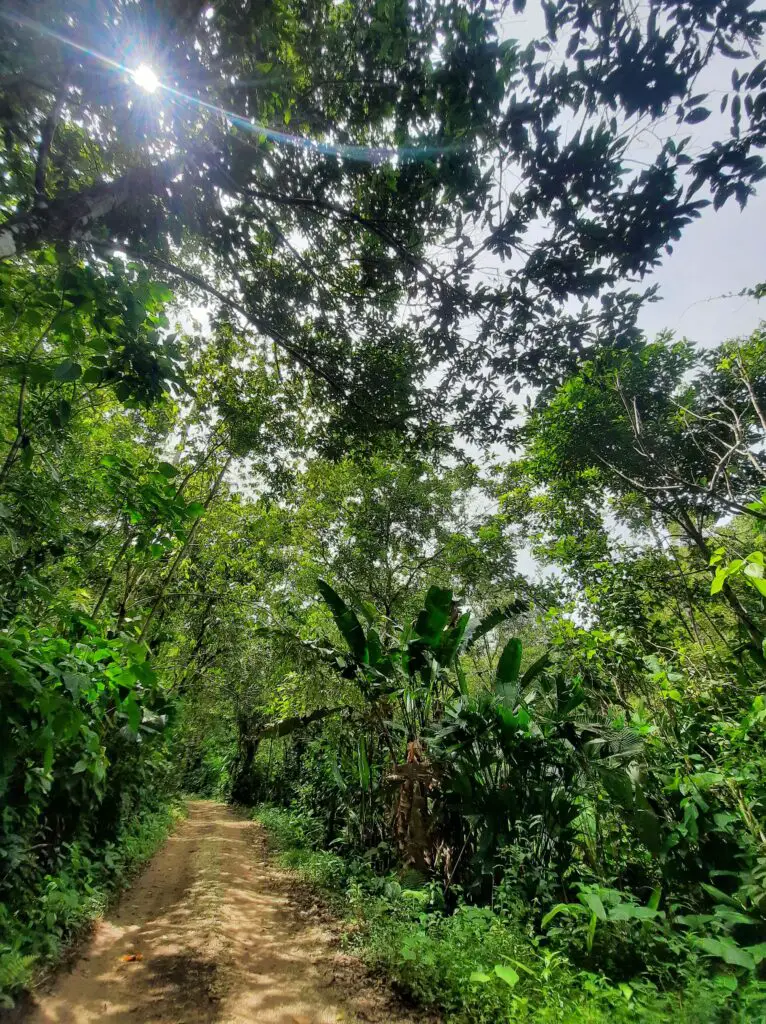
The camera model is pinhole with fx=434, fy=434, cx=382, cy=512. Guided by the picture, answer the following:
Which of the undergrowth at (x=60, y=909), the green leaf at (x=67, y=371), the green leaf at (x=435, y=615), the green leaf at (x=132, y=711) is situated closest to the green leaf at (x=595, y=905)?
the green leaf at (x=435, y=615)

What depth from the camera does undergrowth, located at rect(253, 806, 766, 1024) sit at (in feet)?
7.83

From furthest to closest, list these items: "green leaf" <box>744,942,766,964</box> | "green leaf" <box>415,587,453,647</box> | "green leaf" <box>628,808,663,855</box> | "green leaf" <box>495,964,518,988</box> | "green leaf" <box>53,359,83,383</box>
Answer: "green leaf" <box>415,587,453,647</box> → "green leaf" <box>628,808,663,855</box> → "green leaf" <box>495,964,518,988</box> → "green leaf" <box>744,942,766,964</box> → "green leaf" <box>53,359,83,383</box>

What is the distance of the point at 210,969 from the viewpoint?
3586 mm

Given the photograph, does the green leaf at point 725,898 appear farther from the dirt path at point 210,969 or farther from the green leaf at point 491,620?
the green leaf at point 491,620

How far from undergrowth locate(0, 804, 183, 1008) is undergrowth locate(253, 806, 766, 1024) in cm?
254

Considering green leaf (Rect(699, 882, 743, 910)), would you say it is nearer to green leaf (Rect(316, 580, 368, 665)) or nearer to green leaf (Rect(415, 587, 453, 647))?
green leaf (Rect(415, 587, 453, 647))

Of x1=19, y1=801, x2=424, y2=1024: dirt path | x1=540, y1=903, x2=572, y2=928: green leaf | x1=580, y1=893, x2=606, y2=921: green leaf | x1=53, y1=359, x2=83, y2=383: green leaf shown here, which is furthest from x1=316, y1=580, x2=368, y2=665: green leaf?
x1=53, y1=359, x2=83, y2=383: green leaf

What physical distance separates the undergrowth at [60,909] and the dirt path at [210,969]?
197 millimetres

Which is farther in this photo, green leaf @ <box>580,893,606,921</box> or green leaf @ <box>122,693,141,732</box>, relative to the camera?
green leaf @ <box>580,893,606,921</box>

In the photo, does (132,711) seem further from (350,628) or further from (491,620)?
(491,620)

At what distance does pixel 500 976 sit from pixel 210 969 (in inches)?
99.1

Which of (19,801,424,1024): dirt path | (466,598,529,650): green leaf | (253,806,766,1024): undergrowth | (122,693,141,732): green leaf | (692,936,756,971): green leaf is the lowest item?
(19,801,424,1024): dirt path

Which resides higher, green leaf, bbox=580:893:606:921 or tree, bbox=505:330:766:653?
tree, bbox=505:330:766:653

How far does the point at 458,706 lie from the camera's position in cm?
468
